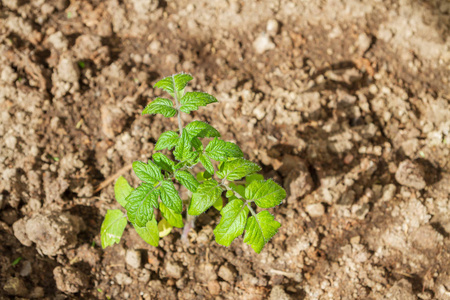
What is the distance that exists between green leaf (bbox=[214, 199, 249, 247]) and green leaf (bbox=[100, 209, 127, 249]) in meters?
0.68

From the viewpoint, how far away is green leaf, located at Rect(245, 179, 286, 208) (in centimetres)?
185

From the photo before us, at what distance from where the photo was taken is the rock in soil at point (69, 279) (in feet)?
8.01

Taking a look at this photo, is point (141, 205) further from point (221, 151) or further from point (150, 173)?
point (221, 151)

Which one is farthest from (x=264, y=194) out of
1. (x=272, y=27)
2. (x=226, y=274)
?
(x=272, y=27)

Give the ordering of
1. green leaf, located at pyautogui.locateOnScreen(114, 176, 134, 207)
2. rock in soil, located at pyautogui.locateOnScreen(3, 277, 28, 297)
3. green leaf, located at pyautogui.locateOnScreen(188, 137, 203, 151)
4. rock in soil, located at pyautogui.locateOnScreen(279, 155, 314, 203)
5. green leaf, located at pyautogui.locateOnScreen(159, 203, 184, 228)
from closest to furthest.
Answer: green leaf, located at pyautogui.locateOnScreen(188, 137, 203, 151) → green leaf, located at pyautogui.locateOnScreen(159, 203, 184, 228) → green leaf, located at pyautogui.locateOnScreen(114, 176, 134, 207) → rock in soil, located at pyautogui.locateOnScreen(3, 277, 28, 297) → rock in soil, located at pyautogui.locateOnScreen(279, 155, 314, 203)

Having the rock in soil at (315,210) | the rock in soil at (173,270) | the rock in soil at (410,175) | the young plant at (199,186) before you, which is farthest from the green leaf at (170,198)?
the rock in soil at (410,175)

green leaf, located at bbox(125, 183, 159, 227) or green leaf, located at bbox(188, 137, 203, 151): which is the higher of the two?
green leaf, located at bbox(188, 137, 203, 151)

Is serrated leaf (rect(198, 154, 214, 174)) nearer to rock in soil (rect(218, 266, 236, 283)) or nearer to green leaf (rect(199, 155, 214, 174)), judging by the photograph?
green leaf (rect(199, 155, 214, 174))

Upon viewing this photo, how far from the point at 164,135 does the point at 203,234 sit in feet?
3.42

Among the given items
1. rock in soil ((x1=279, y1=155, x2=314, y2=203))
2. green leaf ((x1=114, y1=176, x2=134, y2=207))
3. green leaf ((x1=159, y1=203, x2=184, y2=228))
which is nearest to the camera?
green leaf ((x1=159, y1=203, x2=184, y2=228))

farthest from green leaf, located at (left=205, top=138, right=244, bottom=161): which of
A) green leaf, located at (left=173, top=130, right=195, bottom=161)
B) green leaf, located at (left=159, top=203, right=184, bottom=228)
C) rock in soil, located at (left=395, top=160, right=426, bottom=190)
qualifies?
rock in soil, located at (left=395, top=160, right=426, bottom=190)

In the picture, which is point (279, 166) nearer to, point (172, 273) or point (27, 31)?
point (172, 273)

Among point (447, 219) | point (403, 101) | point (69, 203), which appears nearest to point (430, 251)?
point (447, 219)

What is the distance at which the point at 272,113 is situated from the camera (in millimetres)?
2926
